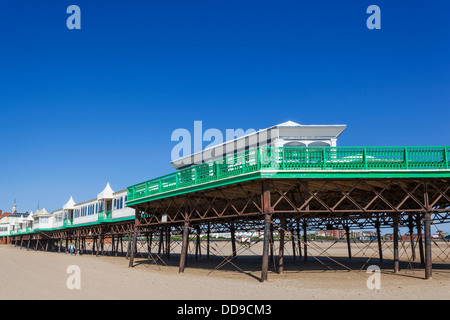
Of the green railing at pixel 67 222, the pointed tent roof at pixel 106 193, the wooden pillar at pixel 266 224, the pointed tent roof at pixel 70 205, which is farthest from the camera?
Result: the pointed tent roof at pixel 70 205

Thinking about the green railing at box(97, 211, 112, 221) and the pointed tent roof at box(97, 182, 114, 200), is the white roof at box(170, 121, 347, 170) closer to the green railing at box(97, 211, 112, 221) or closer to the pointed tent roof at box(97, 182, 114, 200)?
the green railing at box(97, 211, 112, 221)

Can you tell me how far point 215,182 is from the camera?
674 inches

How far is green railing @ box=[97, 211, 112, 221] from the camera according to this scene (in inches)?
1464

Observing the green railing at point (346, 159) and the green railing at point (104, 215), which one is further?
the green railing at point (104, 215)

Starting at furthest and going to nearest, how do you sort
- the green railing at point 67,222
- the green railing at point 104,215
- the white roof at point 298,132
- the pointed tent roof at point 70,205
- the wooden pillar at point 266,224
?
the pointed tent roof at point 70,205 → the green railing at point 67,222 → the green railing at point 104,215 → the white roof at point 298,132 → the wooden pillar at point 266,224

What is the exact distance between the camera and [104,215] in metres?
38.1

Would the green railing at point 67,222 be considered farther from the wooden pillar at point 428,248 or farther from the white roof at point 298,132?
the wooden pillar at point 428,248

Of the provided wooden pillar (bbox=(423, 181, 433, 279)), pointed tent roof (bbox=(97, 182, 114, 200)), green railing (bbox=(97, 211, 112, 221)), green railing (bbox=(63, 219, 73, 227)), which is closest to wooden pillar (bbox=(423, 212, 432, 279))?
wooden pillar (bbox=(423, 181, 433, 279))

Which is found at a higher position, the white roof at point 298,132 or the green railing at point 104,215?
the white roof at point 298,132

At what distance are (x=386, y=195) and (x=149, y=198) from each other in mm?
13030

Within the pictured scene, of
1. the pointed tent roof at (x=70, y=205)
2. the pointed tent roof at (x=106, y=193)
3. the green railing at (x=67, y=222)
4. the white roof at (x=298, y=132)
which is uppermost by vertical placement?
the white roof at (x=298, y=132)

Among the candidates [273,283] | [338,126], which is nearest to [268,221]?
[273,283]

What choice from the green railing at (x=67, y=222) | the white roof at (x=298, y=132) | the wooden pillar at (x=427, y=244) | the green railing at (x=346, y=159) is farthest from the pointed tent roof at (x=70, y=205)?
the wooden pillar at (x=427, y=244)

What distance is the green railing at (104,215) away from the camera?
122ft
